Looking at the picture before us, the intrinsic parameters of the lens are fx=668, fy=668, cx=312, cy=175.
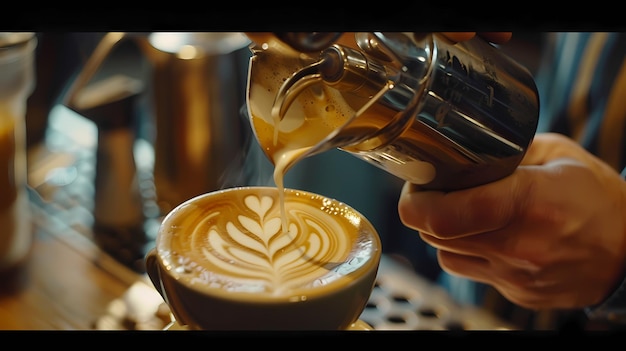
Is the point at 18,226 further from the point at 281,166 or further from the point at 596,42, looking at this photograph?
the point at 596,42

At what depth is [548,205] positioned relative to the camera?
0.77 metres

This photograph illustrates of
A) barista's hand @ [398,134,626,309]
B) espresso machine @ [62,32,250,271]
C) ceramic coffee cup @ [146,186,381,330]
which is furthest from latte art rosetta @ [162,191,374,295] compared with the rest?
espresso machine @ [62,32,250,271]

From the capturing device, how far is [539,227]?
2.59 feet

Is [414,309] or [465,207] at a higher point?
[465,207]

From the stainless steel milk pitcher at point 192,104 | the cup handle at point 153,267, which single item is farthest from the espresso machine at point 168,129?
the cup handle at point 153,267

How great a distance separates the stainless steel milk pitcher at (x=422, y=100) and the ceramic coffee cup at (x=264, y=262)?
0.09 meters

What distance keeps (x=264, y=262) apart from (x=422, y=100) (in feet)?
0.67

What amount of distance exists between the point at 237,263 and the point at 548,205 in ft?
1.24

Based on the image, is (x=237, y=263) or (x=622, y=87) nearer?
(x=237, y=263)

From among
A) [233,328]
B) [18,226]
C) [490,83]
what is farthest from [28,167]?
[490,83]

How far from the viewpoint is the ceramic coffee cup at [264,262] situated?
546mm

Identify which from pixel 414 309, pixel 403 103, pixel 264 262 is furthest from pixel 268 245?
pixel 414 309

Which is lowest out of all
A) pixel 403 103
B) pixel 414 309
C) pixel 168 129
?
pixel 414 309

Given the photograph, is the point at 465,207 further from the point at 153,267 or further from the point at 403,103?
the point at 153,267
